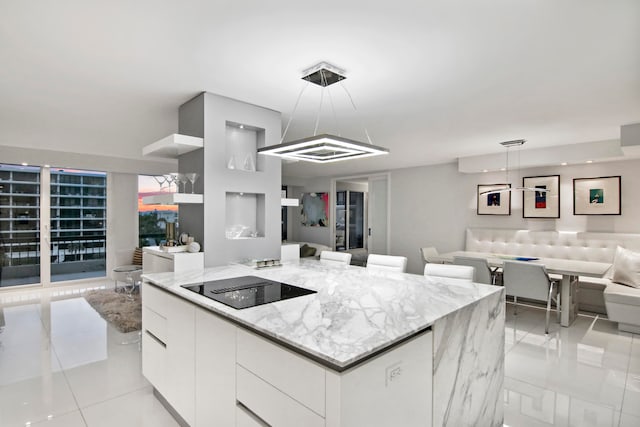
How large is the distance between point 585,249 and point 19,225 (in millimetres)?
9212

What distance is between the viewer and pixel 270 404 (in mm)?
1359

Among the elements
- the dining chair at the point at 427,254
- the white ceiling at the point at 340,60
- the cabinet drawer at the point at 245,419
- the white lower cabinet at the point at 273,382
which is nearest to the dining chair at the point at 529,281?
the dining chair at the point at 427,254

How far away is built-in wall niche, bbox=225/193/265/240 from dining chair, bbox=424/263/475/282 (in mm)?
1713

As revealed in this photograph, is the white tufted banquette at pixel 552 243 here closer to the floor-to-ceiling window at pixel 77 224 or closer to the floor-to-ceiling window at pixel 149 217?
the floor-to-ceiling window at pixel 149 217

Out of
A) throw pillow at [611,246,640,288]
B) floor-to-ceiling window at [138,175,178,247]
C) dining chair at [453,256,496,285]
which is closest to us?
throw pillow at [611,246,640,288]

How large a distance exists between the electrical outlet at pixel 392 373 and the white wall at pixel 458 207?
5.26 metres

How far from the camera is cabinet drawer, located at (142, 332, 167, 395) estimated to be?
89.1 inches

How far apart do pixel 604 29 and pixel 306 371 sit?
247cm

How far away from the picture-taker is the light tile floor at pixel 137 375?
2285mm

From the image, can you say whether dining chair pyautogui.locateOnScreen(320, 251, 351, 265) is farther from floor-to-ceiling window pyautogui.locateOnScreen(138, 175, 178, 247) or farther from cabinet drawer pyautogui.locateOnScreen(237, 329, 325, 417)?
floor-to-ceiling window pyautogui.locateOnScreen(138, 175, 178, 247)

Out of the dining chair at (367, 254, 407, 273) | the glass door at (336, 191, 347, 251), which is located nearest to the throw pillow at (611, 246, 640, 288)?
the dining chair at (367, 254, 407, 273)

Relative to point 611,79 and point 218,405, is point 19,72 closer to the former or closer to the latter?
point 218,405

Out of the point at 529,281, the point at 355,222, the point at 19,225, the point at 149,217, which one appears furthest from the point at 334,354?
the point at 355,222

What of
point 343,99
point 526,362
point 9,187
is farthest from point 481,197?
point 9,187
